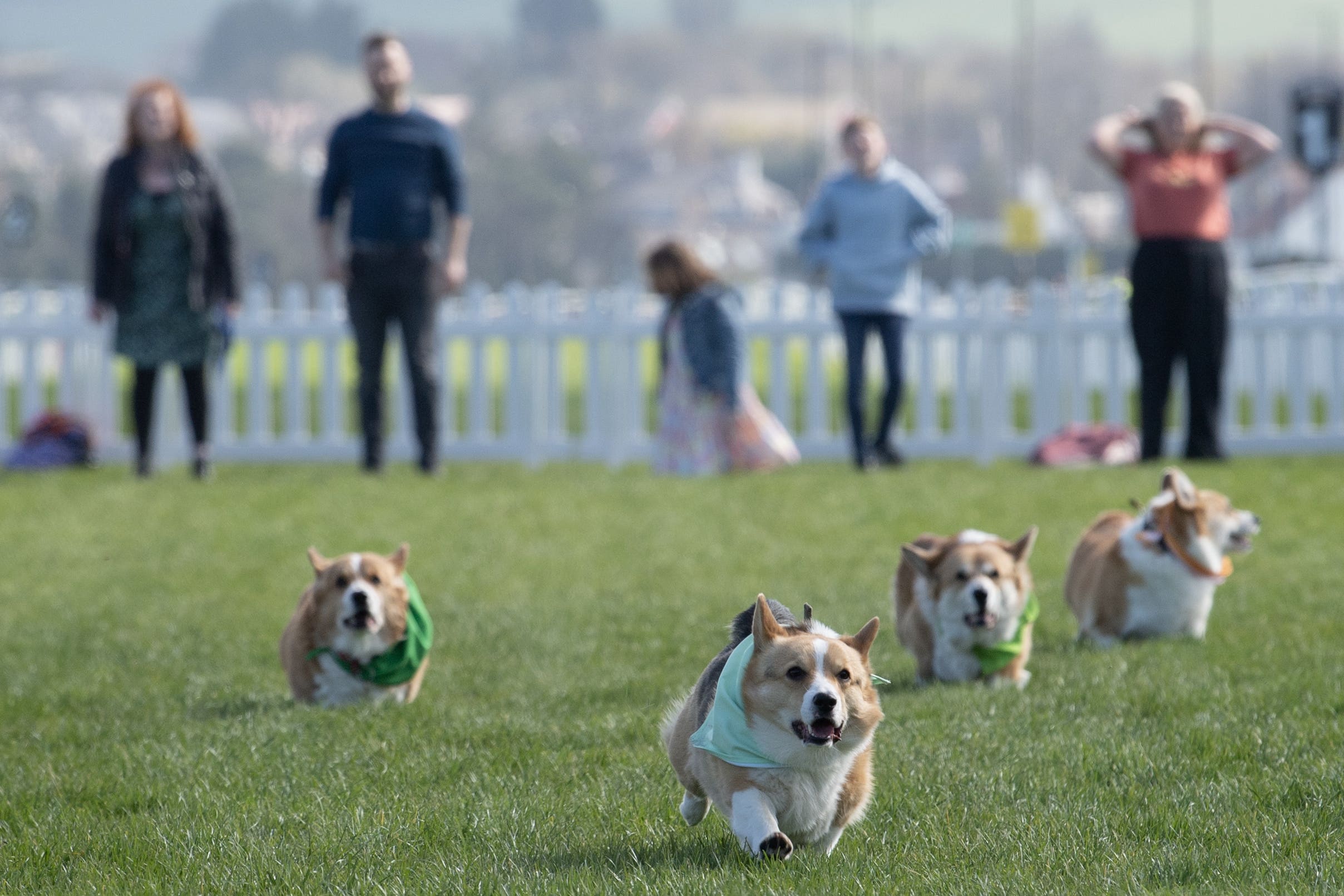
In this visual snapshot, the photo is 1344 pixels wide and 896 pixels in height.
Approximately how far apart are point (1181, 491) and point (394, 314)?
21.9ft

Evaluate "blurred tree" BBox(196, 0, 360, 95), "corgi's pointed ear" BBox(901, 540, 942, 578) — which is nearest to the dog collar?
"corgi's pointed ear" BBox(901, 540, 942, 578)

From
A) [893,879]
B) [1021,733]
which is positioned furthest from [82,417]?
[893,879]

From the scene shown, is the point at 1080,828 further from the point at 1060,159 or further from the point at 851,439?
the point at 1060,159

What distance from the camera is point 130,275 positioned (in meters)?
11.3

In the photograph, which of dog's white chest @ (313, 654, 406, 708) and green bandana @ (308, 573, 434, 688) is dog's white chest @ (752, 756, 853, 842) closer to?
green bandana @ (308, 573, 434, 688)

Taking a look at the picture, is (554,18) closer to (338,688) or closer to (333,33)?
(333,33)

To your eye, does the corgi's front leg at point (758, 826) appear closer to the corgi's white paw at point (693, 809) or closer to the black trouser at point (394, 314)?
the corgi's white paw at point (693, 809)

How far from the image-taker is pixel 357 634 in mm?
5184

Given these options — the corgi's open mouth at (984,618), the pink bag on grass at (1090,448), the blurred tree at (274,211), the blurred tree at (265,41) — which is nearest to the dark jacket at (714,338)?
the pink bag on grass at (1090,448)

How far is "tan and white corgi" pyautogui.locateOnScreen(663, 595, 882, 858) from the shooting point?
3.51 metres

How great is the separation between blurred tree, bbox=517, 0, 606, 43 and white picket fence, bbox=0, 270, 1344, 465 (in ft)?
521

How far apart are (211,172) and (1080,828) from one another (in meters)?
8.70

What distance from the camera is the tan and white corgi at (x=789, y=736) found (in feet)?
11.5

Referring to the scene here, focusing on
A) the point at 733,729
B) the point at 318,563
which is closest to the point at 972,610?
the point at 733,729
